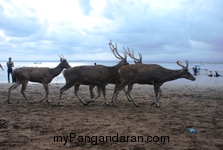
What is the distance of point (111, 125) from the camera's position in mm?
7398

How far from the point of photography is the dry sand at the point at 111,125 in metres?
5.79

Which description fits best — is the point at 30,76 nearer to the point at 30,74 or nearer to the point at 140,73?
the point at 30,74

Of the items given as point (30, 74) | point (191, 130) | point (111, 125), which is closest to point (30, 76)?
point (30, 74)

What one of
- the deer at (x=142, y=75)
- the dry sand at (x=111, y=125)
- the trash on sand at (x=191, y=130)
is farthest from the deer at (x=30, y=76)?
the trash on sand at (x=191, y=130)

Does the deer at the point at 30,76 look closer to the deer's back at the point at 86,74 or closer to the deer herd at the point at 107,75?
the deer herd at the point at 107,75

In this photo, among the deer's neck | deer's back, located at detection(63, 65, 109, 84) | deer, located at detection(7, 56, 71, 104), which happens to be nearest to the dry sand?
deer, located at detection(7, 56, 71, 104)

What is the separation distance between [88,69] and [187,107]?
4.32 meters

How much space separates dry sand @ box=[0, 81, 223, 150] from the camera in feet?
19.0

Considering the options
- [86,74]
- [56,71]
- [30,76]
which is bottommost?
[30,76]

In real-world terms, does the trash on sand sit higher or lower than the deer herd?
lower

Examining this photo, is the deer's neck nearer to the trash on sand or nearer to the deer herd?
the deer herd

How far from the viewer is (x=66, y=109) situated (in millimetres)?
9992

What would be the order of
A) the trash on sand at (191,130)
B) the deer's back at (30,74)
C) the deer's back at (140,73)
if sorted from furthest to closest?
the deer's back at (30,74)
the deer's back at (140,73)
the trash on sand at (191,130)

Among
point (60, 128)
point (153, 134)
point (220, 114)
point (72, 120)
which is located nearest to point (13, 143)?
point (60, 128)
